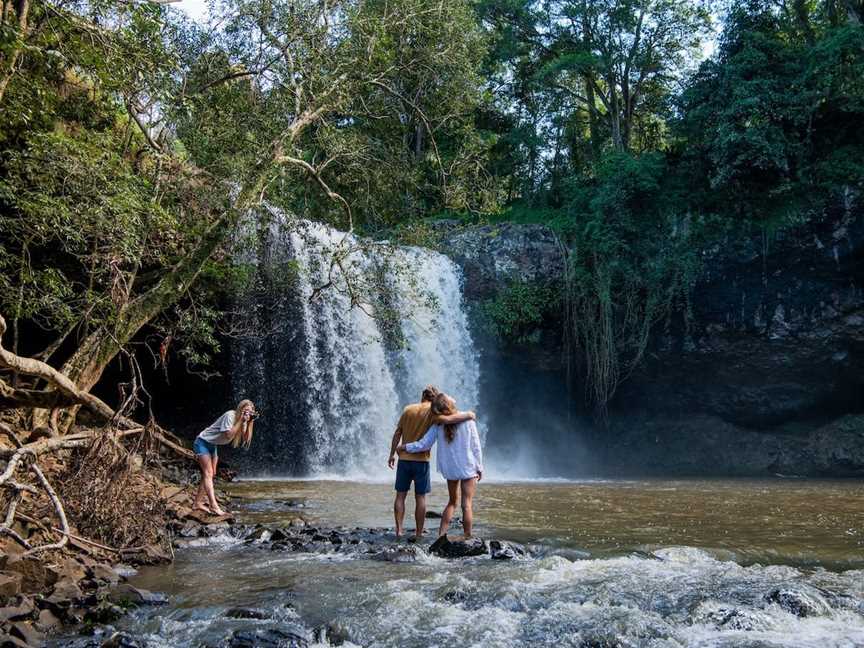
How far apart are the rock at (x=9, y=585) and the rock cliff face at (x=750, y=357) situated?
1509cm

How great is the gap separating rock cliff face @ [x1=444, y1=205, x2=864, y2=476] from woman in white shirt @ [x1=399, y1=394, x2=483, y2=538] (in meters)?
12.2

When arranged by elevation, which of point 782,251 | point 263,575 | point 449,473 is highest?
point 782,251

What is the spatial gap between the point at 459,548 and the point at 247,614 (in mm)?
2417

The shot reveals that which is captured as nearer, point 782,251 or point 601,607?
point 601,607

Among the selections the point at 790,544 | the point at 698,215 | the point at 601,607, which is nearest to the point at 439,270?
the point at 698,215

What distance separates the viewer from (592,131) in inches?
1083

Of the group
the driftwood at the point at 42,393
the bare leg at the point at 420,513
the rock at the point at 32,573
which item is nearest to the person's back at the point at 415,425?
the bare leg at the point at 420,513

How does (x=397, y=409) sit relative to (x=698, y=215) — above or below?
below

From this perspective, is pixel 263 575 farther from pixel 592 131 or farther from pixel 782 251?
pixel 592 131

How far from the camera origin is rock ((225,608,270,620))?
4.79m

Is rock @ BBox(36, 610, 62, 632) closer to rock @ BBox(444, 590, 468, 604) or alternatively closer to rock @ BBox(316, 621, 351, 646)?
rock @ BBox(316, 621, 351, 646)

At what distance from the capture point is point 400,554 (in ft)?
21.8

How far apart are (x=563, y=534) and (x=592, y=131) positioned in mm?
22397

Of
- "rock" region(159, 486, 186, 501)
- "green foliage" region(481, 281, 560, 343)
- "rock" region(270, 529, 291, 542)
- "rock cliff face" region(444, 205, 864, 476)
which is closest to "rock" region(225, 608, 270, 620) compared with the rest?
"rock" region(270, 529, 291, 542)
